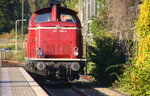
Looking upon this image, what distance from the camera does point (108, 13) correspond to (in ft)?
76.9

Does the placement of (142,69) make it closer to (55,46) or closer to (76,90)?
(76,90)

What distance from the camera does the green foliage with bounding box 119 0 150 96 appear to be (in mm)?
11805

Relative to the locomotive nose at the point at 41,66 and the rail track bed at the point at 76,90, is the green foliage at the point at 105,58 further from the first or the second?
the locomotive nose at the point at 41,66

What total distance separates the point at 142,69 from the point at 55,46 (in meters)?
5.10

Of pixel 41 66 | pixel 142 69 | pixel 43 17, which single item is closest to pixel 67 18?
pixel 43 17

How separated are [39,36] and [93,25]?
9614 mm

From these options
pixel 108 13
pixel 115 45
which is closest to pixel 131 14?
pixel 115 45

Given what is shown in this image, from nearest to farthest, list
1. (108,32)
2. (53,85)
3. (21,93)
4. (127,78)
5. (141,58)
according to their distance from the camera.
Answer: (21,93)
(127,78)
(141,58)
(53,85)
(108,32)

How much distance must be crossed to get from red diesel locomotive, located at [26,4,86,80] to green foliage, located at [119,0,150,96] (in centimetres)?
291

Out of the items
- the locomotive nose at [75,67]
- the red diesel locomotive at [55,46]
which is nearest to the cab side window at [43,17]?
the red diesel locomotive at [55,46]

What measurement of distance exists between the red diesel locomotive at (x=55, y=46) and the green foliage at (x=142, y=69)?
2.91m

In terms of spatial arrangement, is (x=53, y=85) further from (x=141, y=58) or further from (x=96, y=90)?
(x=141, y=58)

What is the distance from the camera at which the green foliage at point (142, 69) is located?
465 inches

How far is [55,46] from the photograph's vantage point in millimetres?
15898
